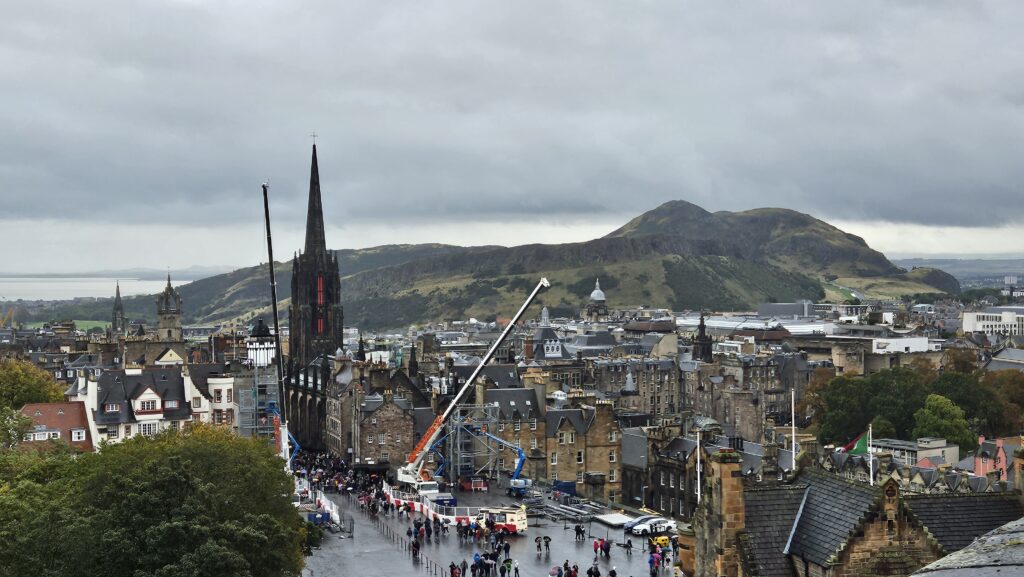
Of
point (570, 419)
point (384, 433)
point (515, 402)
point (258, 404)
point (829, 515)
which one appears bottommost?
point (384, 433)

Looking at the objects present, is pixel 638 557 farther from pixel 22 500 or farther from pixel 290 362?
pixel 290 362

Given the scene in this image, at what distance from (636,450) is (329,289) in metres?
56.8

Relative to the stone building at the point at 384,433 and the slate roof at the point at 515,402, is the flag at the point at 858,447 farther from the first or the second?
the stone building at the point at 384,433

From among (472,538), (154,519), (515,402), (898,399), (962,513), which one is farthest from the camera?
(898,399)

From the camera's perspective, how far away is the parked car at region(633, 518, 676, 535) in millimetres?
53000

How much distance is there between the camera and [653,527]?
53.2m

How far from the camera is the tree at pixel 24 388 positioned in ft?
230

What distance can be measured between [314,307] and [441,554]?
73667mm

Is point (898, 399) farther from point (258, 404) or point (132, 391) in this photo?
point (132, 391)

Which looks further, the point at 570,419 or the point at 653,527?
the point at 570,419

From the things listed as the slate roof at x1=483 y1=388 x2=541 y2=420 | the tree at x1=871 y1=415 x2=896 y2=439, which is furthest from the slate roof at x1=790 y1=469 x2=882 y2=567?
the tree at x1=871 y1=415 x2=896 y2=439

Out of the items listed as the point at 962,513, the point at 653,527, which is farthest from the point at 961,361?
the point at 962,513

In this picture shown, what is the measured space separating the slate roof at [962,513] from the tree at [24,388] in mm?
59628

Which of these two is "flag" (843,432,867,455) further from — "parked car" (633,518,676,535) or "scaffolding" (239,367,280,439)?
"scaffolding" (239,367,280,439)
